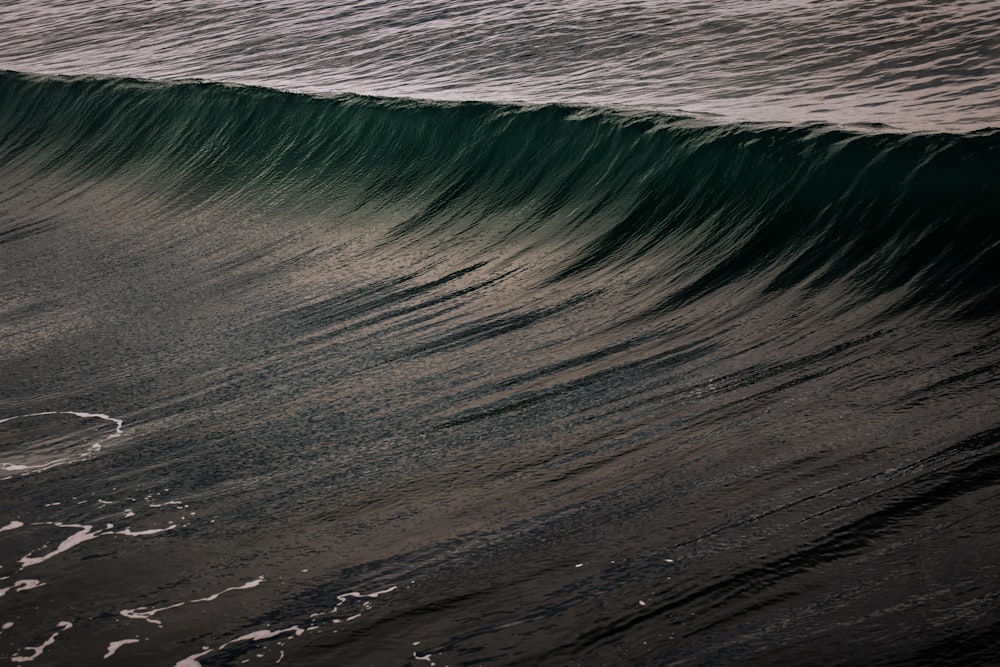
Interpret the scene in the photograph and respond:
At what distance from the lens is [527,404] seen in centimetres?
405

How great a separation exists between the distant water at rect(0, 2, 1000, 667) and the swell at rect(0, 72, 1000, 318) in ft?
0.08

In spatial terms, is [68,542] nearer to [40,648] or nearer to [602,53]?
[40,648]

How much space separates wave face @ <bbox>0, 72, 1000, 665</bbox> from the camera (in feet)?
9.49

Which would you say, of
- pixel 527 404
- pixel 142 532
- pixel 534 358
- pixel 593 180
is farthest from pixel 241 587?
pixel 593 180

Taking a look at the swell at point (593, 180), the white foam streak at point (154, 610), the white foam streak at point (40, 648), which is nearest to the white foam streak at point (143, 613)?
the white foam streak at point (154, 610)

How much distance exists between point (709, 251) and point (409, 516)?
221 cm

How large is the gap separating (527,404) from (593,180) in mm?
2174

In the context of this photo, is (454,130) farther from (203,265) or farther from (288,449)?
(288,449)

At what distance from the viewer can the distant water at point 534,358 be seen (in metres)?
2.93

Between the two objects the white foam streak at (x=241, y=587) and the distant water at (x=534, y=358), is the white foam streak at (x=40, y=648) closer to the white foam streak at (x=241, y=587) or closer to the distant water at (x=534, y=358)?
the distant water at (x=534, y=358)

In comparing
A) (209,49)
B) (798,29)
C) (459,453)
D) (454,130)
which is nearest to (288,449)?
(459,453)

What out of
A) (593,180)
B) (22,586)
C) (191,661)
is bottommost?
(191,661)

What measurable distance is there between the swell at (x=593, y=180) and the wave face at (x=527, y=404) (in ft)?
0.07

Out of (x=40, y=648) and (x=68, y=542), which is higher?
(x=68, y=542)
